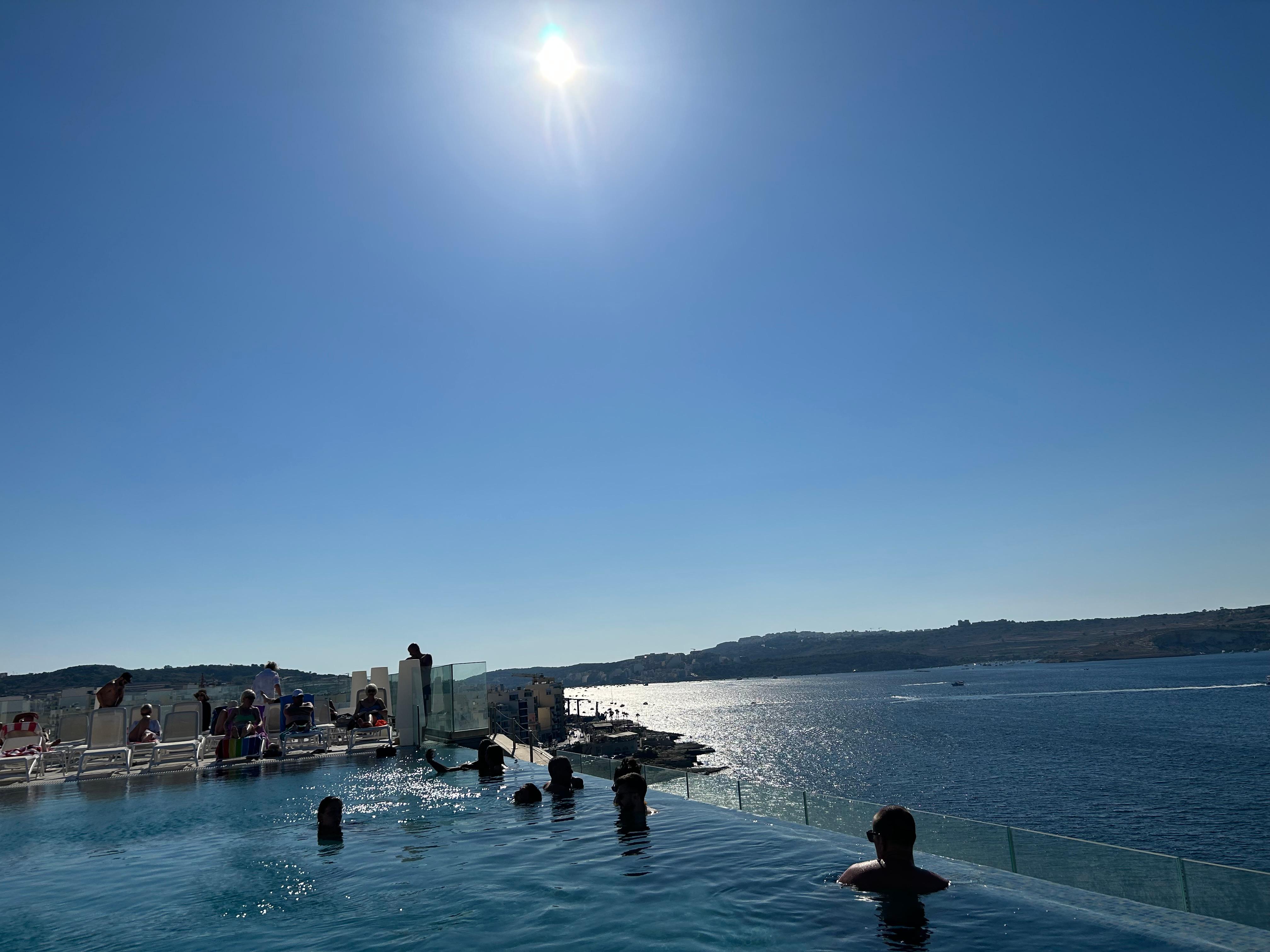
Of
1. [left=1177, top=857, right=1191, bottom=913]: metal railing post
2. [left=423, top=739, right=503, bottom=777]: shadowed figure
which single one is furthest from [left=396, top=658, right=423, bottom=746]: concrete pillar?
[left=1177, top=857, right=1191, bottom=913]: metal railing post

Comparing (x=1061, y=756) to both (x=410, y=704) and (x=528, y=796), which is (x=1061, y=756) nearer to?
(x=410, y=704)

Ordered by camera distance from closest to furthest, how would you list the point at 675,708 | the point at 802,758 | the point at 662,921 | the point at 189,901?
the point at 662,921 → the point at 189,901 → the point at 802,758 → the point at 675,708

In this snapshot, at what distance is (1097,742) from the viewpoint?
66.9 meters

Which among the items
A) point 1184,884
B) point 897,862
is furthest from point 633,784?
point 1184,884

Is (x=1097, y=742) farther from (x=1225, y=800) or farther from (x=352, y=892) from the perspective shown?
(x=352, y=892)

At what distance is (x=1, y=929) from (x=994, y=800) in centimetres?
5346

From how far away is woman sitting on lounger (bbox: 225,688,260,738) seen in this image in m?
17.6

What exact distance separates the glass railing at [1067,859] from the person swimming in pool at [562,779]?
3519mm

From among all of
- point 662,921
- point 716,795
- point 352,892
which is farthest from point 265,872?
point 716,795

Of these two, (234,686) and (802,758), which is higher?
(234,686)

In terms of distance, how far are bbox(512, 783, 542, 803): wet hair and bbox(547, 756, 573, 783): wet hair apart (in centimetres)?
49

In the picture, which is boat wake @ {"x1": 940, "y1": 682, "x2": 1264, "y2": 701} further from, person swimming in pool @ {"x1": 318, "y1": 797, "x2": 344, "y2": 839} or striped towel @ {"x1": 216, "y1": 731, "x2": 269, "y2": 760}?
person swimming in pool @ {"x1": 318, "y1": 797, "x2": 344, "y2": 839}

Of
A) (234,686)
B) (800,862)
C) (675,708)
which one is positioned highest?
(234,686)

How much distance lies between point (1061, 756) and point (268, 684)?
214ft
